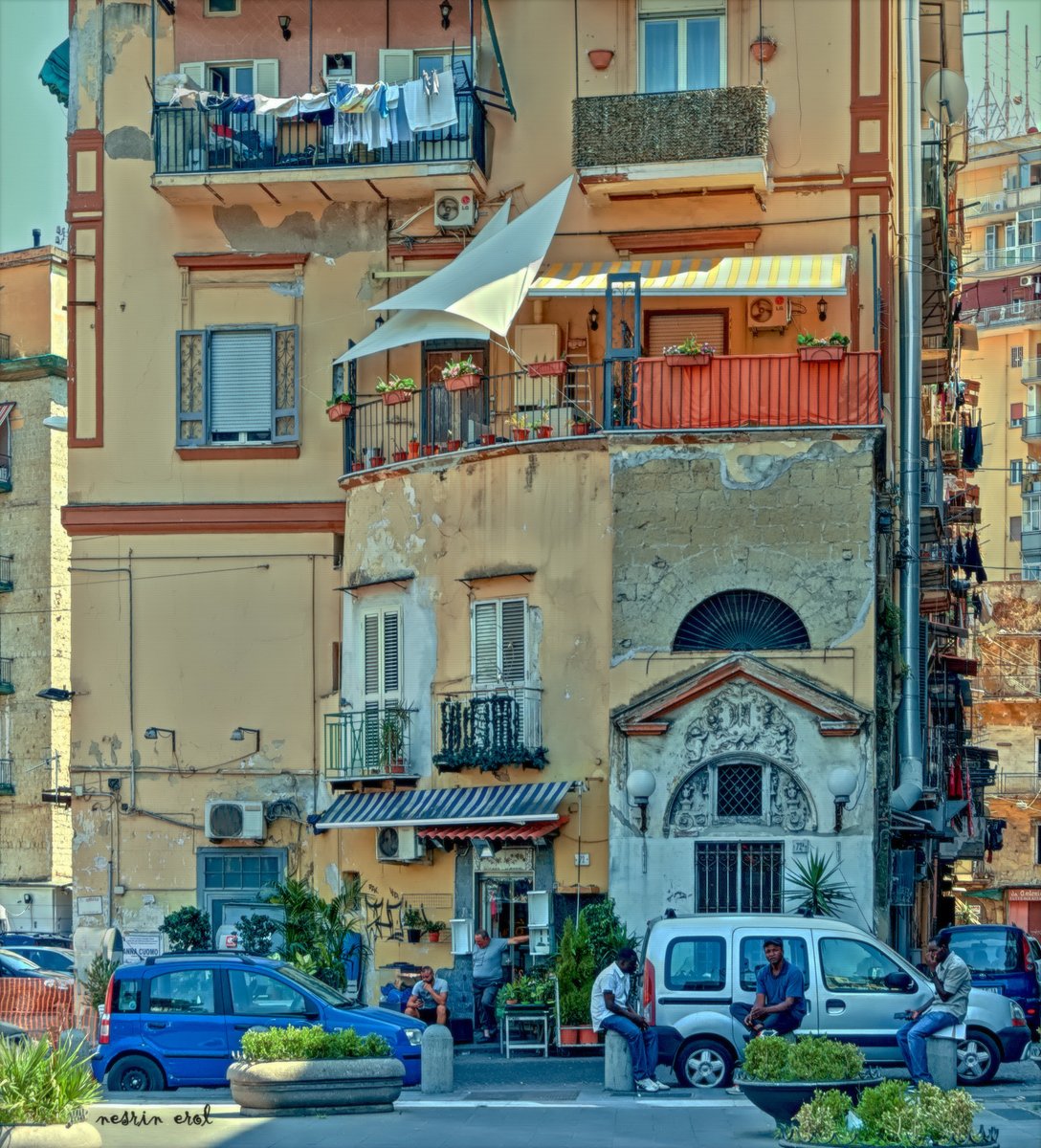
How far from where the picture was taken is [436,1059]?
22.8m

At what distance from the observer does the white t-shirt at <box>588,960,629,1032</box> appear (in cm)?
2283

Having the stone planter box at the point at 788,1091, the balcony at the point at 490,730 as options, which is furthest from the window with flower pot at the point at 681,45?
the stone planter box at the point at 788,1091

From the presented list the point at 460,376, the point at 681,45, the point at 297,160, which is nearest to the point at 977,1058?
the point at 460,376

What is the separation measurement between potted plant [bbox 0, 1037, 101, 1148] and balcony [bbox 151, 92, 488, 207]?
59.1 feet

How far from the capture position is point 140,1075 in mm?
24031

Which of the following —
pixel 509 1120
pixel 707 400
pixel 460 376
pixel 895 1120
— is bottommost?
pixel 509 1120

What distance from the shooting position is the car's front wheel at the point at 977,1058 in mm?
24125

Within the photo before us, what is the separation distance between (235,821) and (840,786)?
1001cm

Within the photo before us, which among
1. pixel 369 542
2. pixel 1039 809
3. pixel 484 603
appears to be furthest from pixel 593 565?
pixel 1039 809

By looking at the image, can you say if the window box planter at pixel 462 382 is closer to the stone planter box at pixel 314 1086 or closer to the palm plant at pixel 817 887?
the palm plant at pixel 817 887

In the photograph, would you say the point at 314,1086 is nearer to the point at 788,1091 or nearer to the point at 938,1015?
the point at 788,1091

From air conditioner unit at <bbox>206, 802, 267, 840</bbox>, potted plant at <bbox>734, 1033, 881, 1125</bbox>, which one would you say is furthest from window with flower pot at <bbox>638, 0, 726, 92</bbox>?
potted plant at <bbox>734, 1033, 881, 1125</bbox>

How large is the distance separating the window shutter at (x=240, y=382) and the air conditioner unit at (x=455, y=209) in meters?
3.26

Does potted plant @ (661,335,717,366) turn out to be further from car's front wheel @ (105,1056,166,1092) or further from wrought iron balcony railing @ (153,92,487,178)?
car's front wheel @ (105,1056,166,1092)
